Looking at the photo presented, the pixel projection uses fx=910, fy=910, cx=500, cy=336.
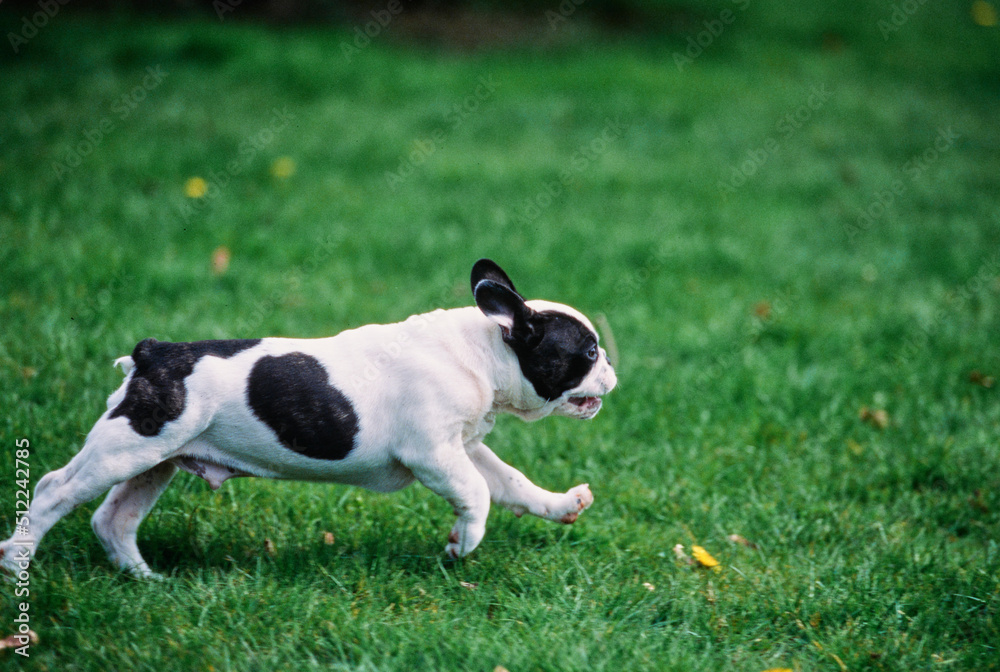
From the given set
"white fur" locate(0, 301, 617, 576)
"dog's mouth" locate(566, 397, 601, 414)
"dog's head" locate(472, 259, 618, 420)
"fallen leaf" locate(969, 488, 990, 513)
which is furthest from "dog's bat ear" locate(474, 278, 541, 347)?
"fallen leaf" locate(969, 488, 990, 513)

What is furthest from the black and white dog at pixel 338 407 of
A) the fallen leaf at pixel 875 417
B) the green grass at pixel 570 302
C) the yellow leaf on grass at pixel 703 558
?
the fallen leaf at pixel 875 417

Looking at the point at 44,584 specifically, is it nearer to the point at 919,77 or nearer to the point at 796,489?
the point at 796,489

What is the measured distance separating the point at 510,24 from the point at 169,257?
293 inches

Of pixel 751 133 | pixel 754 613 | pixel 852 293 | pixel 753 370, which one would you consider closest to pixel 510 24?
pixel 751 133

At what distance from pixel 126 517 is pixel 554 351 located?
173 centimetres

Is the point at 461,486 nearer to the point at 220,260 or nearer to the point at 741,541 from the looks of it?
the point at 741,541

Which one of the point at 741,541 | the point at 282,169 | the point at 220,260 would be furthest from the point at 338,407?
the point at 282,169

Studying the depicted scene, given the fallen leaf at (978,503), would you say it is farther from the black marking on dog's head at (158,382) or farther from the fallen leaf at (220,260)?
the fallen leaf at (220,260)

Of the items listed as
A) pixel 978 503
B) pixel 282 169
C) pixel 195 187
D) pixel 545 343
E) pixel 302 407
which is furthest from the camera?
pixel 282 169

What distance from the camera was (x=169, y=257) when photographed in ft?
20.9

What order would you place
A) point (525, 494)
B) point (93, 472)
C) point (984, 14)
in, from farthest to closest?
point (984, 14)
point (525, 494)
point (93, 472)

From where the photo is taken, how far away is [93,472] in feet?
10.1

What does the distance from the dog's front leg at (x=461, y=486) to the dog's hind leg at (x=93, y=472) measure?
867 mm

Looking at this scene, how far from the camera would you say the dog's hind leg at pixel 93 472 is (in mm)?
3076
